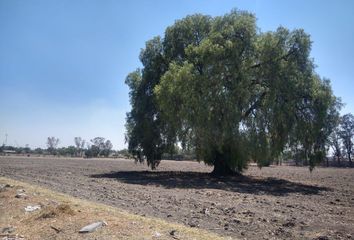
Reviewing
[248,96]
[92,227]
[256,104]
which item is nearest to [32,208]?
[92,227]

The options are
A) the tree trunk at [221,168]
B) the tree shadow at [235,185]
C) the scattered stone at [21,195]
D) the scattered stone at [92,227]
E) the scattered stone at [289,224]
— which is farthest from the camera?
the tree trunk at [221,168]

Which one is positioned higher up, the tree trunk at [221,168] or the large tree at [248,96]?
the large tree at [248,96]

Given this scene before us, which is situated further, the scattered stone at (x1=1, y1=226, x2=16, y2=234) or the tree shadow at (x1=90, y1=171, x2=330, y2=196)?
the tree shadow at (x1=90, y1=171, x2=330, y2=196)

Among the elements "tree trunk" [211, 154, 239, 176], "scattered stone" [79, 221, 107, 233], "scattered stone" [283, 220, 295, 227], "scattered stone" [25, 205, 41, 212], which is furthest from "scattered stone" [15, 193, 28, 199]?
"tree trunk" [211, 154, 239, 176]

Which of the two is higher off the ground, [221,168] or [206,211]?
[221,168]

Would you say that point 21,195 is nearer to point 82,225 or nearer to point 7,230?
point 7,230

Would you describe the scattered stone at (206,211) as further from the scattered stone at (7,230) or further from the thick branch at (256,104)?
the thick branch at (256,104)

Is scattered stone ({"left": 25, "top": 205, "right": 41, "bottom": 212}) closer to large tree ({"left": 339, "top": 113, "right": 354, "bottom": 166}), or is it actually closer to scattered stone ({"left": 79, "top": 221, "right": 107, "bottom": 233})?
scattered stone ({"left": 79, "top": 221, "right": 107, "bottom": 233})

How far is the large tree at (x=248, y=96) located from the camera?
87.9ft

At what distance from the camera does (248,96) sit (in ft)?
89.1

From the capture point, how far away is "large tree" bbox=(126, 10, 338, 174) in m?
26.8

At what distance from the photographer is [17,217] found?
11812 mm

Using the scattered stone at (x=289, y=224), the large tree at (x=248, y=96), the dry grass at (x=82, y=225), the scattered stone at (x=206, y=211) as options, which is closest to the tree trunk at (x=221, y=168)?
the large tree at (x=248, y=96)

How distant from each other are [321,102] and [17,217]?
73.4 ft
